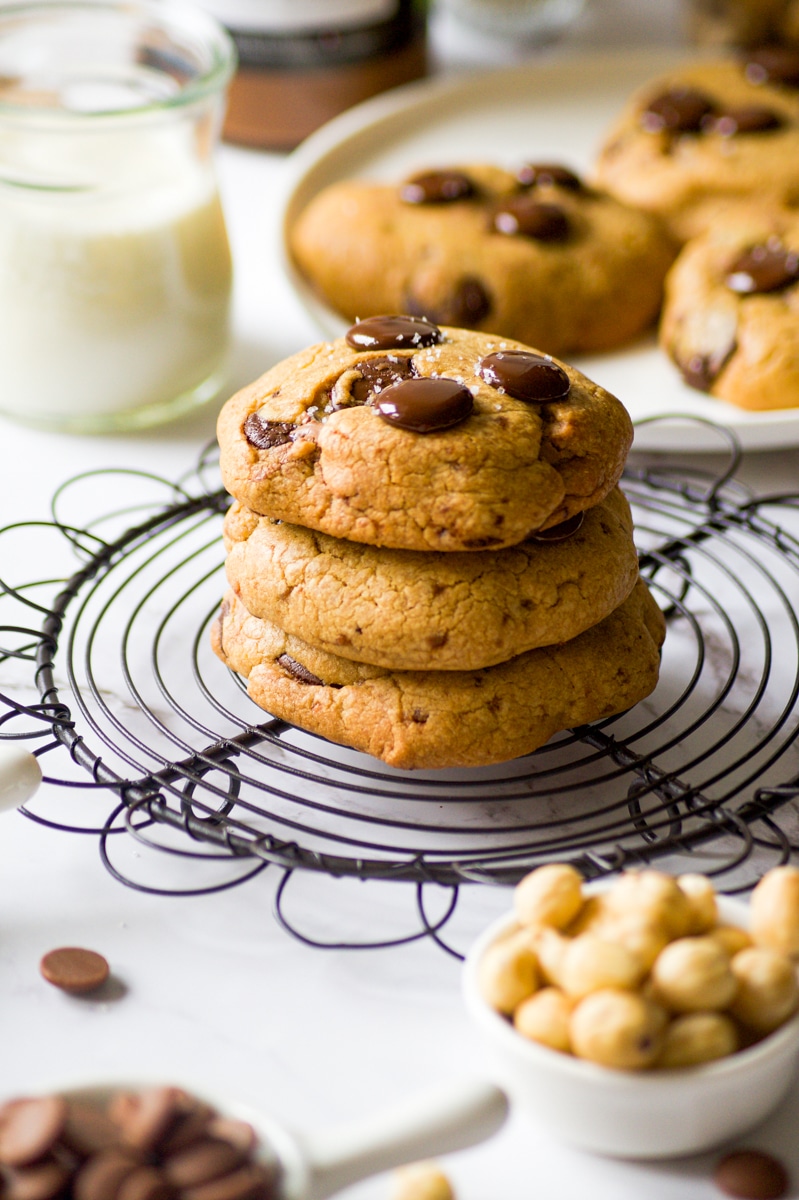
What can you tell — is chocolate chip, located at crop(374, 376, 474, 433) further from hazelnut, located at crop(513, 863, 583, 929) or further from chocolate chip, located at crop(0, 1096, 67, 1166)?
chocolate chip, located at crop(0, 1096, 67, 1166)

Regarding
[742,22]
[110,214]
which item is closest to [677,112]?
[742,22]

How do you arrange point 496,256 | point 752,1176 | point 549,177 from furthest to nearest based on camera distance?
point 549,177 < point 496,256 < point 752,1176

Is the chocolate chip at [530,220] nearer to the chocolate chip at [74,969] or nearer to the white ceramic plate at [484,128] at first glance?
the white ceramic plate at [484,128]

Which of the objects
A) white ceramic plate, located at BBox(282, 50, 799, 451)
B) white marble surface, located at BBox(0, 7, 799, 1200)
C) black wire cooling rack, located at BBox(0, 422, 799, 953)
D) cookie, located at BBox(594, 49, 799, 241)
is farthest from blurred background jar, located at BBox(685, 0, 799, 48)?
white marble surface, located at BBox(0, 7, 799, 1200)

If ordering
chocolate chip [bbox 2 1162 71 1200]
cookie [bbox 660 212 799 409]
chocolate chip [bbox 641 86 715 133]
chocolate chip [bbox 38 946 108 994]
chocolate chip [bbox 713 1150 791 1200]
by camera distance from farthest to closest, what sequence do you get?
1. chocolate chip [bbox 641 86 715 133]
2. cookie [bbox 660 212 799 409]
3. chocolate chip [bbox 38 946 108 994]
4. chocolate chip [bbox 713 1150 791 1200]
5. chocolate chip [bbox 2 1162 71 1200]

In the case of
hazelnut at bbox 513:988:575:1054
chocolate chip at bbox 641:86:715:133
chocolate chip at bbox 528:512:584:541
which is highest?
chocolate chip at bbox 641:86:715:133

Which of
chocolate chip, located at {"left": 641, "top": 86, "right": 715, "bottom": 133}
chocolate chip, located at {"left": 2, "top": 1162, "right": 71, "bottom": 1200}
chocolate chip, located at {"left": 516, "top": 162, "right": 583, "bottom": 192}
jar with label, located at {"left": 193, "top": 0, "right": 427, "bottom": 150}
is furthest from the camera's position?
jar with label, located at {"left": 193, "top": 0, "right": 427, "bottom": 150}

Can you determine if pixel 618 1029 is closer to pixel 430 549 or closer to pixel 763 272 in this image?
pixel 430 549
